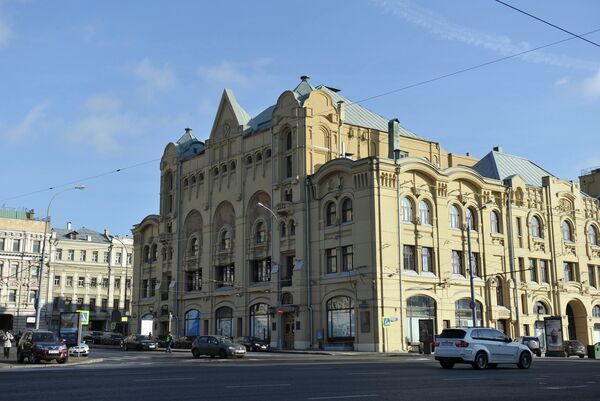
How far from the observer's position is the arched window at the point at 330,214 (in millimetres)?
52750

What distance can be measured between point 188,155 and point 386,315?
3107 cm

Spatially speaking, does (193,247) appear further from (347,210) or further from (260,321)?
(347,210)

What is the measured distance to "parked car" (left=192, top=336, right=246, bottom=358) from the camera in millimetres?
38875

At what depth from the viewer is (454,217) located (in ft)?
182

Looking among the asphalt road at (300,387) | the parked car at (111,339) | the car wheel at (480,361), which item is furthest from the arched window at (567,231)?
the asphalt road at (300,387)

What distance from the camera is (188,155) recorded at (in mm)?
70312

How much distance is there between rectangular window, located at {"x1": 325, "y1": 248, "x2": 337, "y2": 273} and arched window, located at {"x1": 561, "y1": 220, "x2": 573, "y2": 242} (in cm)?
2429

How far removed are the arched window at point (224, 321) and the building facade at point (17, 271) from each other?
35.8 metres

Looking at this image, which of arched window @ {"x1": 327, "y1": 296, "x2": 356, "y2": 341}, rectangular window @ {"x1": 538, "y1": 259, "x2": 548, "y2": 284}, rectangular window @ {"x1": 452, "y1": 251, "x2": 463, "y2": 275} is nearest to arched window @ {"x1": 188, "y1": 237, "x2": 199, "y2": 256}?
arched window @ {"x1": 327, "y1": 296, "x2": 356, "y2": 341}

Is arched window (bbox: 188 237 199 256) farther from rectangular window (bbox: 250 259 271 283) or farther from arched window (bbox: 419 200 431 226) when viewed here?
arched window (bbox: 419 200 431 226)

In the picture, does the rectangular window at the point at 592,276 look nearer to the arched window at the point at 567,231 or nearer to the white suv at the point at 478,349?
the arched window at the point at 567,231

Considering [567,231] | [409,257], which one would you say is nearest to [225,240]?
[409,257]

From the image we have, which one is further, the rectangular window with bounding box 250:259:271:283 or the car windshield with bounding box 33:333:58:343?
the rectangular window with bounding box 250:259:271:283

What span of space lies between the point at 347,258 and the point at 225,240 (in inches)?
613
